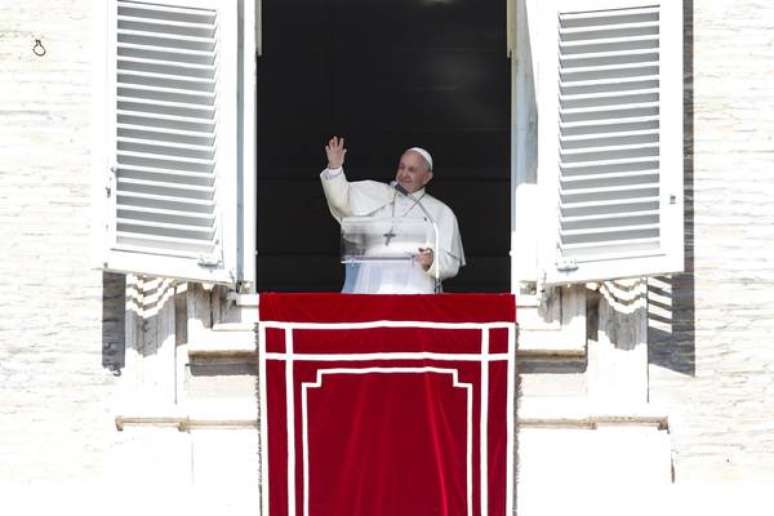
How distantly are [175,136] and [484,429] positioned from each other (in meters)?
1.58

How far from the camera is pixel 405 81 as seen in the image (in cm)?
1723

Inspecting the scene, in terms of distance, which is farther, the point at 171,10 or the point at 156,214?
the point at 171,10

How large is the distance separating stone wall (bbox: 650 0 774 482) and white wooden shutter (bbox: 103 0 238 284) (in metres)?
1.74

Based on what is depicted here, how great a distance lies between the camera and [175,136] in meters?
13.2

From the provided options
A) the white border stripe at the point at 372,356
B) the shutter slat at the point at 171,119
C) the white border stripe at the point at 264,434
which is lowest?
the white border stripe at the point at 264,434

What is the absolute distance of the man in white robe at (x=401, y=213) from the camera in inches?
548

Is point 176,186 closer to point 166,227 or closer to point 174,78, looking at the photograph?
point 166,227

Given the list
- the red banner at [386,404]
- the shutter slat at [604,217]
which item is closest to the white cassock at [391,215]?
the red banner at [386,404]

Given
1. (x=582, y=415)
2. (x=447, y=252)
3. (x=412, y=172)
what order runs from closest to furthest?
(x=582, y=415) < (x=447, y=252) < (x=412, y=172)

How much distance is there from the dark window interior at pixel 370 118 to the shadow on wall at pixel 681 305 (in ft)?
11.6

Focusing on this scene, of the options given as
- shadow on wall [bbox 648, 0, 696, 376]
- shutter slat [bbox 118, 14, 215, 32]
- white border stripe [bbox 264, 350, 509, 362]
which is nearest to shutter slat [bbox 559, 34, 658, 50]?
shadow on wall [bbox 648, 0, 696, 376]

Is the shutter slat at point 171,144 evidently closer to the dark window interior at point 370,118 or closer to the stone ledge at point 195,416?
the stone ledge at point 195,416

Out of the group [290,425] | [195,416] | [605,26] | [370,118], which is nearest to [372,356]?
[290,425]

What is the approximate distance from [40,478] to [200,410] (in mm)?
665
